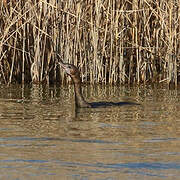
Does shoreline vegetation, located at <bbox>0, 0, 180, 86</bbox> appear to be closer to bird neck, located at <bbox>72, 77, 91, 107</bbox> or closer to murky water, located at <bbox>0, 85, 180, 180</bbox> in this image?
murky water, located at <bbox>0, 85, 180, 180</bbox>

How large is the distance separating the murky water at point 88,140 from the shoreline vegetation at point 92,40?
7.15ft

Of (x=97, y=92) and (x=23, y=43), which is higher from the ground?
(x=23, y=43)

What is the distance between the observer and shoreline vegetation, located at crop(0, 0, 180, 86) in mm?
12703

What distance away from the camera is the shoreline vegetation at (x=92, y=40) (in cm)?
1270

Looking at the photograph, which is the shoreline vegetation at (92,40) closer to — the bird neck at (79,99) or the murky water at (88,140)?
the murky water at (88,140)

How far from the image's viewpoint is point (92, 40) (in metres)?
13.0

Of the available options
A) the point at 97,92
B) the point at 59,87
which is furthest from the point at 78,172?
the point at 59,87

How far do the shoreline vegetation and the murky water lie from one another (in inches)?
85.8

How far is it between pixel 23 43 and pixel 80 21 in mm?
1156

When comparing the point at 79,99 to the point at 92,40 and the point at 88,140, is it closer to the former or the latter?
the point at 88,140

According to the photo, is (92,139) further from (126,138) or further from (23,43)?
(23,43)

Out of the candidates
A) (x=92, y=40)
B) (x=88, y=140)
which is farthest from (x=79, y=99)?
(x=92, y=40)

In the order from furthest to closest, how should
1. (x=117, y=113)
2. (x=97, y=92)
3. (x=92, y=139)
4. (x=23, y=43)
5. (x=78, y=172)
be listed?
(x=23, y=43)
(x=97, y=92)
(x=117, y=113)
(x=92, y=139)
(x=78, y=172)

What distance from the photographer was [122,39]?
512 inches
